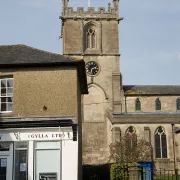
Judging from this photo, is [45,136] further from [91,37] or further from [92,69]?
[91,37]

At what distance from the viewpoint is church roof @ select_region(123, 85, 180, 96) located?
5278cm

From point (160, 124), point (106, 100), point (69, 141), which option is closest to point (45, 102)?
point (69, 141)

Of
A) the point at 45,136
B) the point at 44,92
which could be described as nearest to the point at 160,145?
the point at 44,92

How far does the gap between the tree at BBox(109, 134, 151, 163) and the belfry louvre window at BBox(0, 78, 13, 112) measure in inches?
815

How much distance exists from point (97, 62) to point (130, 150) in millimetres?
16690

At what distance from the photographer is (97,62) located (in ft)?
171

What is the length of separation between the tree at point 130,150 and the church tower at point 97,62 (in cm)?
699

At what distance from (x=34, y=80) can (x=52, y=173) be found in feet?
15.9

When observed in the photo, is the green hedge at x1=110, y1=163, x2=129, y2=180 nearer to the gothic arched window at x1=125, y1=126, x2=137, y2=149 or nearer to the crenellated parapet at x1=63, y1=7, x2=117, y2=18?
A: the gothic arched window at x1=125, y1=126, x2=137, y2=149

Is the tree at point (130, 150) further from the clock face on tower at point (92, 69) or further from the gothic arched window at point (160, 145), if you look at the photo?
the clock face on tower at point (92, 69)

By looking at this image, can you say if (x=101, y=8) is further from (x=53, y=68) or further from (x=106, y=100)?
(x=53, y=68)

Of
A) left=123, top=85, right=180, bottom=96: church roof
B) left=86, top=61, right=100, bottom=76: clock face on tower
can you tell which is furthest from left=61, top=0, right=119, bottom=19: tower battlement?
left=123, top=85, right=180, bottom=96: church roof

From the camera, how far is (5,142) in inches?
681

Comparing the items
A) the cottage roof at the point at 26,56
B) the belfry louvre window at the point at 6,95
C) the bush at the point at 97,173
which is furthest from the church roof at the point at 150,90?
the belfry louvre window at the point at 6,95
